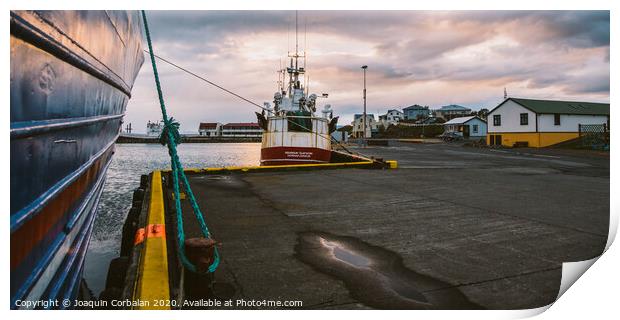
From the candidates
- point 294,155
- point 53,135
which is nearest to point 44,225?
point 53,135

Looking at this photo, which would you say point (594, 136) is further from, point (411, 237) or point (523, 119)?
point (411, 237)

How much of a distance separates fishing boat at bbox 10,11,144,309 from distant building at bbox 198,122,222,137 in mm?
144008

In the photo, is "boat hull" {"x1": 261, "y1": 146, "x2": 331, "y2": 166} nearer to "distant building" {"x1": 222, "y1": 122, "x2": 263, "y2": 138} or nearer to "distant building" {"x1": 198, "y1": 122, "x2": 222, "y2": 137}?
"distant building" {"x1": 222, "y1": 122, "x2": 263, "y2": 138}

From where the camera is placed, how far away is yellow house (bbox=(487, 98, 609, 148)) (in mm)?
33562

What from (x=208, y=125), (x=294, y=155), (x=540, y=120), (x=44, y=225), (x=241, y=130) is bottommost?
(x=44, y=225)

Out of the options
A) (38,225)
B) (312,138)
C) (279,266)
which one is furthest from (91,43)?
(312,138)

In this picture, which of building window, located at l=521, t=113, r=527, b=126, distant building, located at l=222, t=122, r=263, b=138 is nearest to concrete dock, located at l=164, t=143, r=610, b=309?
building window, located at l=521, t=113, r=527, b=126

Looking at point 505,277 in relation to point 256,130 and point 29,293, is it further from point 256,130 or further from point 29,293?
point 256,130

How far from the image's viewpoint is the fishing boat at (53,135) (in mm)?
1980

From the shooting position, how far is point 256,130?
143375 millimetres

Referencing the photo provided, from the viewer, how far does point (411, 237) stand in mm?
4570

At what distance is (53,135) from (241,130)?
143m

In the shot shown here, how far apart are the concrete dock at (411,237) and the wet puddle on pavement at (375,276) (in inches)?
0.6

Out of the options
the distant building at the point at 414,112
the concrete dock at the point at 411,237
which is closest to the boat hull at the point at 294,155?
the concrete dock at the point at 411,237
